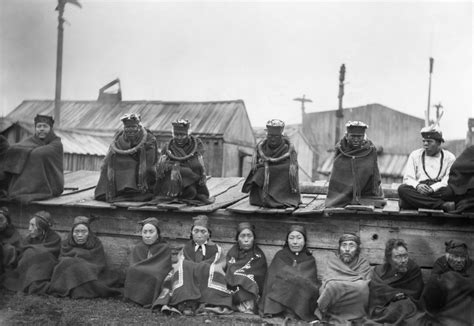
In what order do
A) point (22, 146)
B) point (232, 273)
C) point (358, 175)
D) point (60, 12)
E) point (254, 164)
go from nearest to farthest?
point (232, 273) < point (358, 175) < point (254, 164) < point (22, 146) < point (60, 12)

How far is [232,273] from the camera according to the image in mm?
6207

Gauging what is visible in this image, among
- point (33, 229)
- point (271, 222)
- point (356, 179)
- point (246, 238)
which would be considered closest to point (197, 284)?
point (246, 238)

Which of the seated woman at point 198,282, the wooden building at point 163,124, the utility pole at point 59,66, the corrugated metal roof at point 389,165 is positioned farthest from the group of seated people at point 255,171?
the corrugated metal roof at point 389,165

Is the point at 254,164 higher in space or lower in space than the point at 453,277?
higher

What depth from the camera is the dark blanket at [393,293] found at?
528cm

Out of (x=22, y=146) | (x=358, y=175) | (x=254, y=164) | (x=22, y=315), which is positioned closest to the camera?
(x=22, y=315)

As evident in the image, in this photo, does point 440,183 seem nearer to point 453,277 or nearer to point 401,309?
point 453,277

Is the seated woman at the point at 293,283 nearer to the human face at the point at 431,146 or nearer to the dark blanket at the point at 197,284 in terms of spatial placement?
the dark blanket at the point at 197,284

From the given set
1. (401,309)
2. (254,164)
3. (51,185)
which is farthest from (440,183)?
(51,185)

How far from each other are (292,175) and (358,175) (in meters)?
0.93

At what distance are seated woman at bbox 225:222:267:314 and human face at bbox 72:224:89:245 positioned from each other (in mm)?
2082

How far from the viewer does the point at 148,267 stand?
6352 millimetres

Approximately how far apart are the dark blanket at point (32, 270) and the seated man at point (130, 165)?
4.43 feet

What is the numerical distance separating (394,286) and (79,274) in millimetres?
4086
